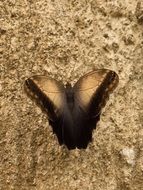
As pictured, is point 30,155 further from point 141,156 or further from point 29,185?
point 141,156

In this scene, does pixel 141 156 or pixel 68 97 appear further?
pixel 141 156

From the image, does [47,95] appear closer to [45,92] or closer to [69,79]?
[45,92]

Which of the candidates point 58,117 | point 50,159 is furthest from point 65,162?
point 58,117

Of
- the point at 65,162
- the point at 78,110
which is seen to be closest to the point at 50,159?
the point at 65,162

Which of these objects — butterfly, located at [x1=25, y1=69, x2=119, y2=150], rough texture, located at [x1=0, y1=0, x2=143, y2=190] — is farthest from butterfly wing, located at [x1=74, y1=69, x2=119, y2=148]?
rough texture, located at [x1=0, y1=0, x2=143, y2=190]

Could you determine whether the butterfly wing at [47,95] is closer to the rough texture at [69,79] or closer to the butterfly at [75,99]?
the butterfly at [75,99]

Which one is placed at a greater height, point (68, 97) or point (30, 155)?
point (68, 97)

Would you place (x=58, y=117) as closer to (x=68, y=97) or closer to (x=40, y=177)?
(x=68, y=97)
